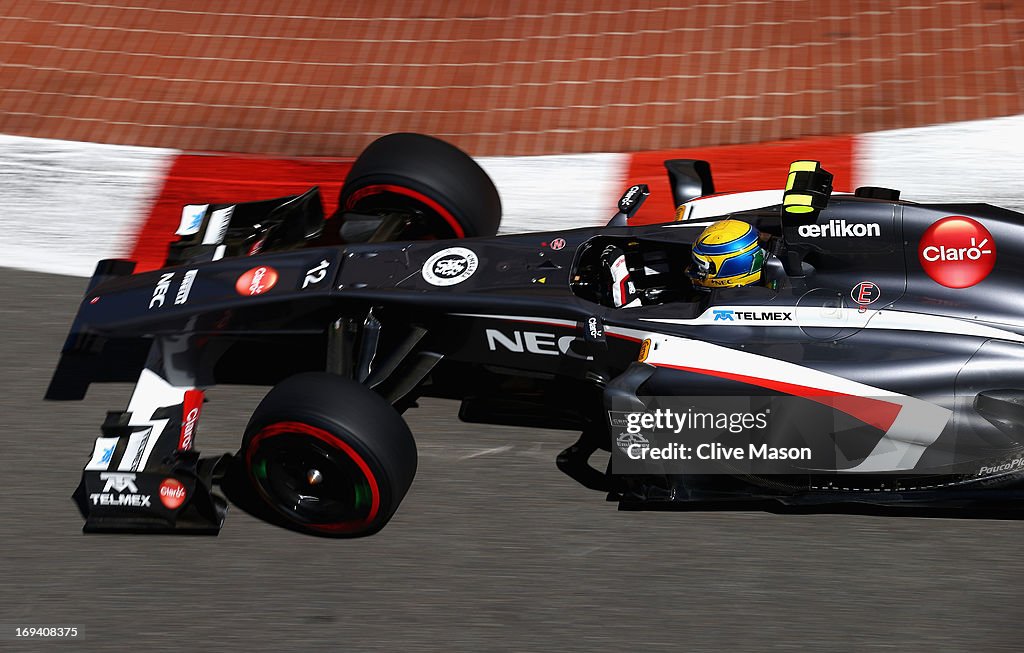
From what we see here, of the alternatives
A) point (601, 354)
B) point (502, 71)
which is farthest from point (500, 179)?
point (601, 354)

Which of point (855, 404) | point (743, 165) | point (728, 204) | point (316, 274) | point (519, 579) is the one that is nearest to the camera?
point (855, 404)

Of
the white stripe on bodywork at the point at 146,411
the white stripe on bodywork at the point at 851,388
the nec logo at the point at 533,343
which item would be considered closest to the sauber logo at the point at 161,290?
the white stripe on bodywork at the point at 146,411

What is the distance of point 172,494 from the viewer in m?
4.53

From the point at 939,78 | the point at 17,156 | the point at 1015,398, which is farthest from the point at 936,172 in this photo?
the point at 17,156

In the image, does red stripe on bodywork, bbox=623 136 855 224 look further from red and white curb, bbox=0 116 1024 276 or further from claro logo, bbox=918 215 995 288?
claro logo, bbox=918 215 995 288

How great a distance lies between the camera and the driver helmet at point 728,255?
4.65 metres

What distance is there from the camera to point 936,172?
687cm

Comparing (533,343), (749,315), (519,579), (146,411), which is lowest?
(519,579)

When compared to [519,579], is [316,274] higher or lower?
higher

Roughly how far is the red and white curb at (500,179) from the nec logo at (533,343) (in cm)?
195

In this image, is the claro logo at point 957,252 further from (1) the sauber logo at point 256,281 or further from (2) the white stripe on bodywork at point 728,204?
(1) the sauber logo at point 256,281

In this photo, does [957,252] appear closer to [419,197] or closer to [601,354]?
[601,354]

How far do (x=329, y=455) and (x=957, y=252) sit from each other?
2632 mm

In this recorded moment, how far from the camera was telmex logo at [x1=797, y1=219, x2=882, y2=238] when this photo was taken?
16.1 ft
